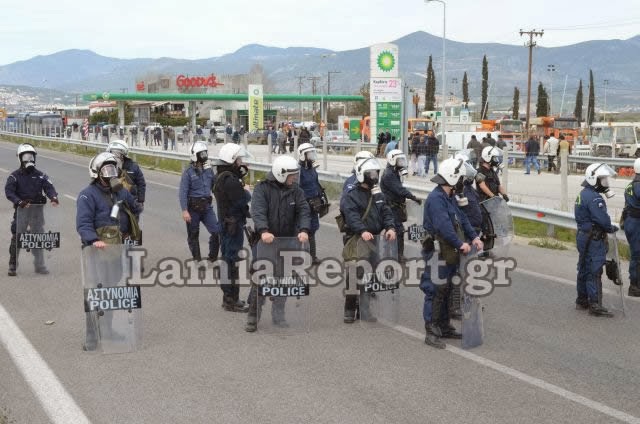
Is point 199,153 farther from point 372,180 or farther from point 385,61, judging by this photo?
point 385,61

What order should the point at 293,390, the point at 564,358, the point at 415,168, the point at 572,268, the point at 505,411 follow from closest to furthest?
the point at 505,411 < the point at 293,390 < the point at 564,358 < the point at 572,268 < the point at 415,168

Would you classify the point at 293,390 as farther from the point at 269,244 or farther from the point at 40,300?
the point at 40,300

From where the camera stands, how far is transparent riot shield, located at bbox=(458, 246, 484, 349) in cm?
752

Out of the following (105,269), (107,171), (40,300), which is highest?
(107,171)

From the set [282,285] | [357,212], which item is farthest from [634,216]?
[282,285]

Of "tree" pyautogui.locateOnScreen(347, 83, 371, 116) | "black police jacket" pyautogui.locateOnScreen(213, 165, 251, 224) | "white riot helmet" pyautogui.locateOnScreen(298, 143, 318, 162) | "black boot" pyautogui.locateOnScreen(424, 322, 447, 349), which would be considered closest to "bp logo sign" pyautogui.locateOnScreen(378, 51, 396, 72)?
"white riot helmet" pyautogui.locateOnScreen(298, 143, 318, 162)

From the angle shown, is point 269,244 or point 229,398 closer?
point 229,398

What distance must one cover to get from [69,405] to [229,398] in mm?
1135

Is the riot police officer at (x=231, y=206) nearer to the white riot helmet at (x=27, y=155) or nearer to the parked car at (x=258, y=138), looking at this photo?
the white riot helmet at (x=27, y=155)

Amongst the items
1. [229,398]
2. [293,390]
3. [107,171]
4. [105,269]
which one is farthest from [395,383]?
[107,171]

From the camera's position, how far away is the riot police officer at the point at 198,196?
1143 cm

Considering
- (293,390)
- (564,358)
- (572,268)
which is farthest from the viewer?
(572,268)

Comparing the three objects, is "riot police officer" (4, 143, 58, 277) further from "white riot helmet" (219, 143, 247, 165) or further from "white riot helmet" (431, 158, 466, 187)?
"white riot helmet" (431, 158, 466, 187)

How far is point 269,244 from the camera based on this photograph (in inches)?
306
